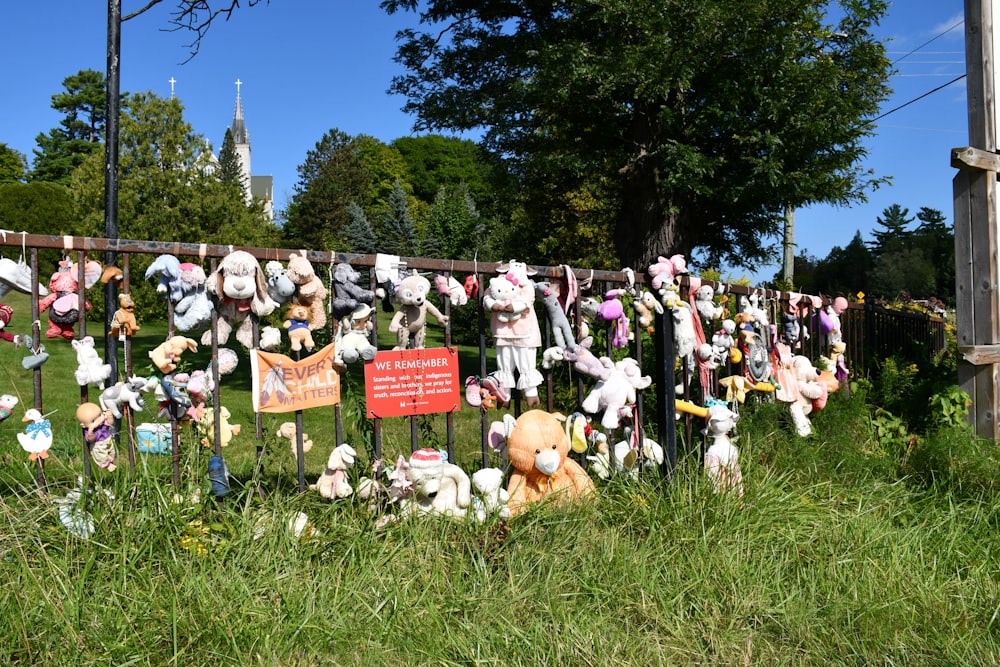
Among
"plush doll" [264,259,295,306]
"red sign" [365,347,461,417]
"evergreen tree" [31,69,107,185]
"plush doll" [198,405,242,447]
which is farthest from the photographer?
"evergreen tree" [31,69,107,185]

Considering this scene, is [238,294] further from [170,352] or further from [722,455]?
[722,455]

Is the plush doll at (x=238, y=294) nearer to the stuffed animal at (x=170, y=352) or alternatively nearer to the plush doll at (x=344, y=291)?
the stuffed animal at (x=170, y=352)

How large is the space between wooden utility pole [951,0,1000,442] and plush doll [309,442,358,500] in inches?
187

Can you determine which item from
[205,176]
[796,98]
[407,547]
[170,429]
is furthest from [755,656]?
[205,176]

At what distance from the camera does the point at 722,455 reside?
4.03 metres

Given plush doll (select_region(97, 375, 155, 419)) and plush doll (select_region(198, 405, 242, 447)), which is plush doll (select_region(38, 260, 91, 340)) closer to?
plush doll (select_region(97, 375, 155, 419))

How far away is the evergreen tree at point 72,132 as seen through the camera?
4050 centimetres

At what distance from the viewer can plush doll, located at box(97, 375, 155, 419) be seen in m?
2.90

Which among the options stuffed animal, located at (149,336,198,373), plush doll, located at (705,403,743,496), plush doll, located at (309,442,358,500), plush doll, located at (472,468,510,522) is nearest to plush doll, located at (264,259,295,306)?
stuffed animal, located at (149,336,198,373)

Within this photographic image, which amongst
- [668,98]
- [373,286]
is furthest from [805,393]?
[668,98]

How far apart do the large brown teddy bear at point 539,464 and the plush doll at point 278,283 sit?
4.03 feet

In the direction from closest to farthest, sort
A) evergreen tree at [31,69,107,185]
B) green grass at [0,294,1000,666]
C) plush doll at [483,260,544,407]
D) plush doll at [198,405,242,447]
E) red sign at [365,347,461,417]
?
green grass at [0,294,1000,666]
plush doll at [198,405,242,447]
red sign at [365,347,461,417]
plush doll at [483,260,544,407]
evergreen tree at [31,69,107,185]

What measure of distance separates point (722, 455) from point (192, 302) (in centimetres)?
281

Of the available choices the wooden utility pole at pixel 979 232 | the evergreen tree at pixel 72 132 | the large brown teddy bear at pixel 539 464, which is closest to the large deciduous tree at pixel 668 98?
the wooden utility pole at pixel 979 232
